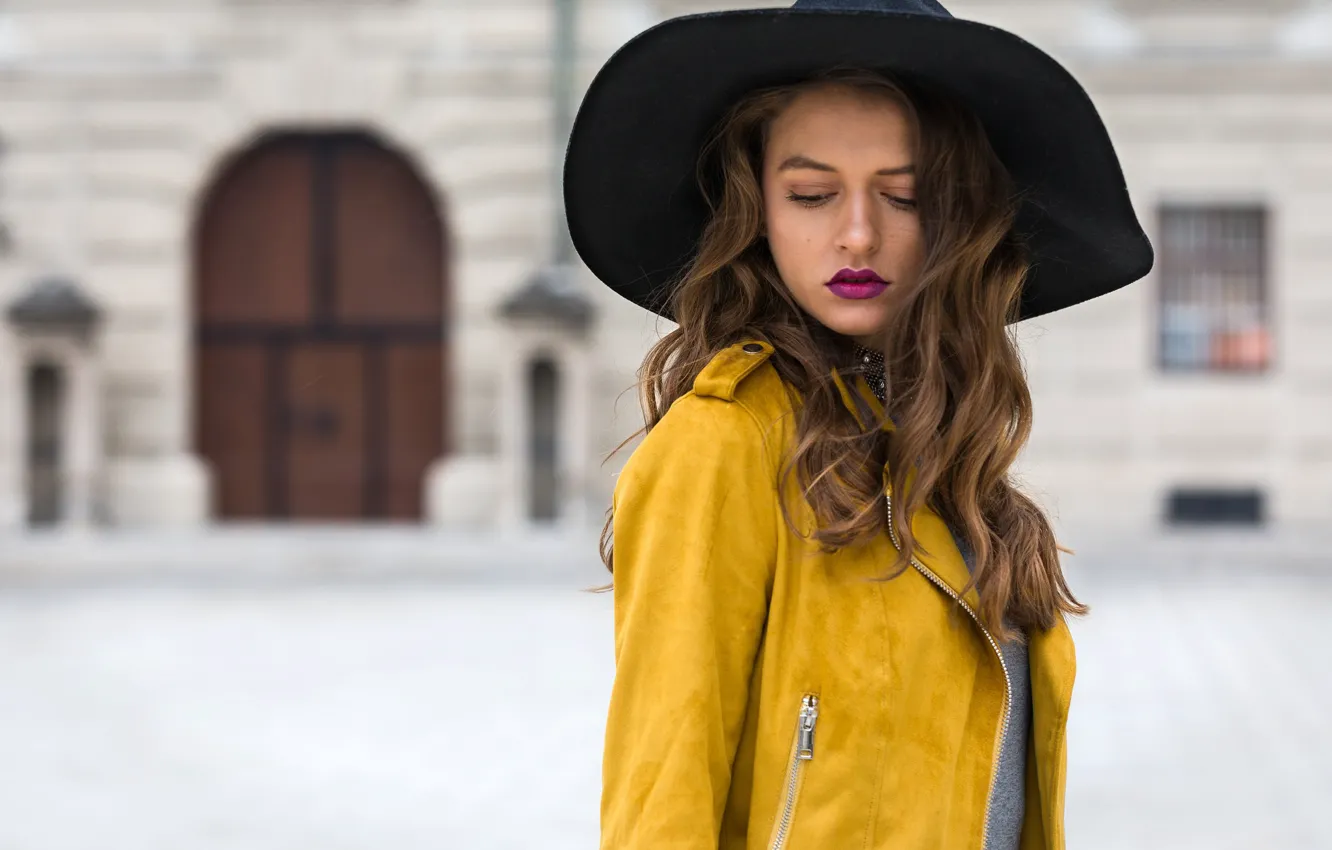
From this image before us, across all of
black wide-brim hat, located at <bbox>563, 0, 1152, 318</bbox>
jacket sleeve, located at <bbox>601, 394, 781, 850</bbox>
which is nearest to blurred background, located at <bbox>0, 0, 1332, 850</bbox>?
black wide-brim hat, located at <bbox>563, 0, 1152, 318</bbox>

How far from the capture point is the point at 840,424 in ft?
5.70

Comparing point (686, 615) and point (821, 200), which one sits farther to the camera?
point (821, 200)

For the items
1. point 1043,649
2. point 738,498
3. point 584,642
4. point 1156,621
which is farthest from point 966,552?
point 1156,621

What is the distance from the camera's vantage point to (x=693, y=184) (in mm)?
1975

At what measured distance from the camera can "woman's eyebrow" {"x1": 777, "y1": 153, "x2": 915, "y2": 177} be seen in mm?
1791

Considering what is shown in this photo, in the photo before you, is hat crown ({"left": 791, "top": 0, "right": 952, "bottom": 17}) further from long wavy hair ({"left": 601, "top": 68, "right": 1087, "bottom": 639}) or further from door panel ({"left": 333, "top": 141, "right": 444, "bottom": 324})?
door panel ({"left": 333, "top": 141, "right": 444, "bottom": 324})

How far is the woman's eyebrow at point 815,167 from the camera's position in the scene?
5.88 feet

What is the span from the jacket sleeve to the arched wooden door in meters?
15.6

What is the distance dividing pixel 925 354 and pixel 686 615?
41 centimetres

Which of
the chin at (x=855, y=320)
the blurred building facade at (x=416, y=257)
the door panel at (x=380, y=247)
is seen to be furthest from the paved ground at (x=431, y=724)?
the door panel at (x=380, y=247)

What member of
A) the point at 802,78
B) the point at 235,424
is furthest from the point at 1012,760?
the point at 235,424

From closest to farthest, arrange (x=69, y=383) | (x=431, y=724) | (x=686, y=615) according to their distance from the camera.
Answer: (x=686, y=615)
(x=431, y=724)
(x=69, y=383)

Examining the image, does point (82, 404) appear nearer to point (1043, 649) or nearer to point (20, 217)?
point (20, 217)

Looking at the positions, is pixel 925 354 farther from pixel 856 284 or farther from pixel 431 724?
pixel 431 724
